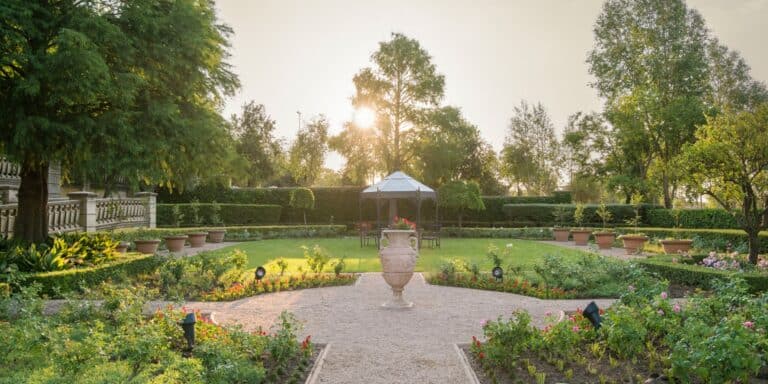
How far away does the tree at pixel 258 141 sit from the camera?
43062 mm

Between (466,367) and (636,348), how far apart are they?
1.60 m

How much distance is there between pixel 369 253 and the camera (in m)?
18.1

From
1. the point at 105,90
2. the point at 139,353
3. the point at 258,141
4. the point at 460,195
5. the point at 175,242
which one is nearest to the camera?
the point at 139,353

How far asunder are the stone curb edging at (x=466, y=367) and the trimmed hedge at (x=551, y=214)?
23.4m

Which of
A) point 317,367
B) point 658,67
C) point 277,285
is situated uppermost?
point 658,67

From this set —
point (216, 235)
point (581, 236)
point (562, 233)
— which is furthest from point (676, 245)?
point (216, 235)

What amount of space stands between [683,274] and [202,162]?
9.96m

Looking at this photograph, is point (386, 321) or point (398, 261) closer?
point (386, 321)

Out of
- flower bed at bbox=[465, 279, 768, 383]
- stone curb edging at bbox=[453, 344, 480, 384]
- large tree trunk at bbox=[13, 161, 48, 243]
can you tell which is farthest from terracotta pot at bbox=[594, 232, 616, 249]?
large tree trunk at bbox=[13, 161, 48, 243]

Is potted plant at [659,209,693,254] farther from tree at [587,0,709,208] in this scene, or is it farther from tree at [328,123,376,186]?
tree at [328,123,376,186]

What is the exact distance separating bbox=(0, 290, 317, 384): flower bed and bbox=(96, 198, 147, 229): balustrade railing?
45.0ft

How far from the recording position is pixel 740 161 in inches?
485

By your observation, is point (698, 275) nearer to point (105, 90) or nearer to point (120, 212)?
point (105, 90)

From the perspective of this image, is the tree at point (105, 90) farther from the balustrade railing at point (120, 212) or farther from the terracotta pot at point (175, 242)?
the balustrade railing at point (120, 212)
